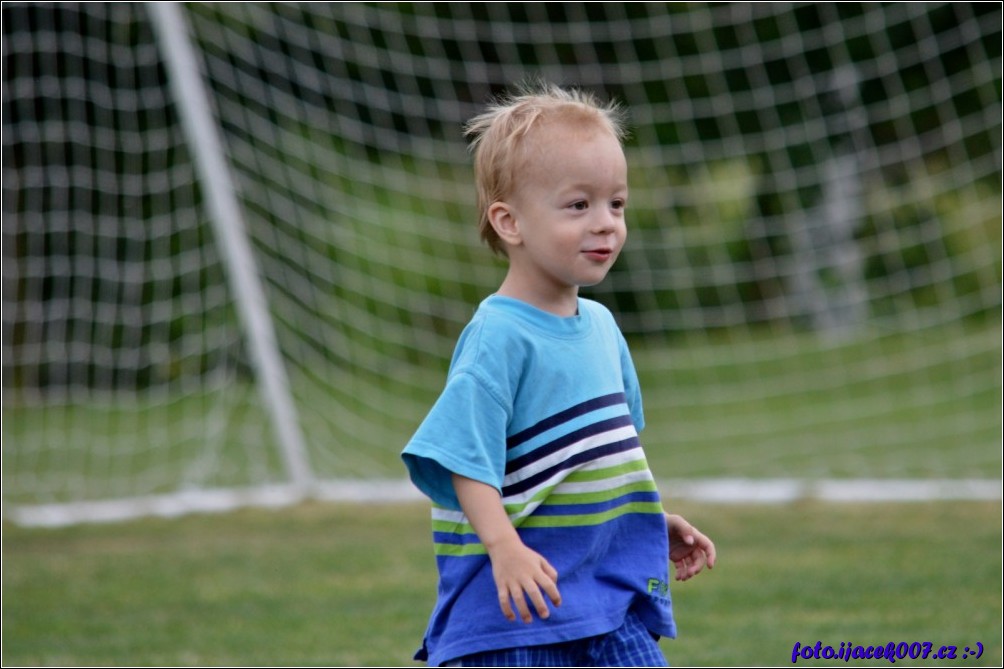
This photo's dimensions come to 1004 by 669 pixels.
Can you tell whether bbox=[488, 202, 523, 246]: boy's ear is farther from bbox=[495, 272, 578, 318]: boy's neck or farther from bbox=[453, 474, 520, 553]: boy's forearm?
bbox=[453, 474, 520, 553]: boy's forearm

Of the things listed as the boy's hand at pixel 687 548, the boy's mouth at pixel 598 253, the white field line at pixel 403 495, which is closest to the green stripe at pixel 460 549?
the boy's hand at pixel 687 548

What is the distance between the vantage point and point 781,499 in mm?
6637

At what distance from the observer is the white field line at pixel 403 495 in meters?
6.60

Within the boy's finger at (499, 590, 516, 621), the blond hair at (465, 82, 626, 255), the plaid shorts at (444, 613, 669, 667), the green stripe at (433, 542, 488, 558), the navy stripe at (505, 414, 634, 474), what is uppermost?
the blond hair at (465, 82, 626, 255)

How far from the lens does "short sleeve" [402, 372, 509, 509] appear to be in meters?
2.33

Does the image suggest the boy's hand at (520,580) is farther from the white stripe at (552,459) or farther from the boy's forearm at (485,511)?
the white stripe at (552,459)

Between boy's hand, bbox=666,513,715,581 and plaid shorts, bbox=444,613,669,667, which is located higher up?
boy's hand, bbox=666,513,715,581

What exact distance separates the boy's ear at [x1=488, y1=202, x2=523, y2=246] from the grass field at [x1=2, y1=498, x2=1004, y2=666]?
1866mm

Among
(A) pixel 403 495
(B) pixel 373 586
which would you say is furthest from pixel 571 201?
(A) pixel 403 495

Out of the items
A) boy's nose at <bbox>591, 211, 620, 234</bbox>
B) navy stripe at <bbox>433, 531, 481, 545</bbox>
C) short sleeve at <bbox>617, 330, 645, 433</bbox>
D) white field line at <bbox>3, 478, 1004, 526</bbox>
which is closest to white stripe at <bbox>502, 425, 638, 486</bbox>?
navy stripe at <bbox>433, 531, 481, 545</bbox>

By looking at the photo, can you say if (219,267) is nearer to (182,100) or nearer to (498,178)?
(182,100)

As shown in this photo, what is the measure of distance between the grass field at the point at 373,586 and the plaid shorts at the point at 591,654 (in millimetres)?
1499

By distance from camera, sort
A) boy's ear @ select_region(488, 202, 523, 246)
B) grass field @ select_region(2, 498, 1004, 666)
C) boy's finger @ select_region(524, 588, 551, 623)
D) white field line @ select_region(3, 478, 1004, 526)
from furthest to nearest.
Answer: white field line @ select_region(3, 478, 1004, 526), grass field @ select_region(2, 498, 1004, 666), boy's ear @ select_region(488, 202, 523, 246), boy's finger @ select_region(524, 588, 551, 623)

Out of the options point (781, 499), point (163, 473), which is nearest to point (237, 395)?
point (163, 473)
